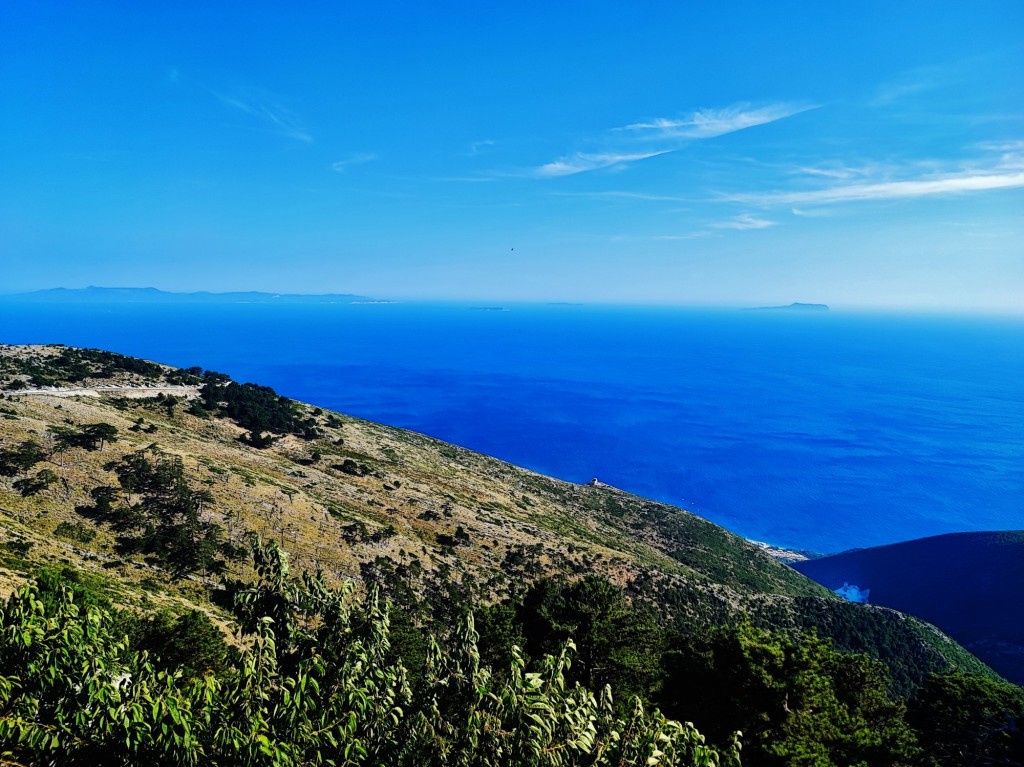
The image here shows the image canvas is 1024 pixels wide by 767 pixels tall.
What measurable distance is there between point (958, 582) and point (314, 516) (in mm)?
116198

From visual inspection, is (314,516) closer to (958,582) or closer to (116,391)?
(116,391)

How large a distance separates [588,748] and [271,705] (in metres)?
4.21

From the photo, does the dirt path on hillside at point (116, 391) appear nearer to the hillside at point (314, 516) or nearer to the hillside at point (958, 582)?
the hillside at point (314, 516)

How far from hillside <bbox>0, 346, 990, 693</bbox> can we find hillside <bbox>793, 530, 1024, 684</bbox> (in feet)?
65.0

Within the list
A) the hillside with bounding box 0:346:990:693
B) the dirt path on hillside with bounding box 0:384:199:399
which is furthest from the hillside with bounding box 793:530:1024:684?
the dirt path on hillside with bounding box 0:384:199:399

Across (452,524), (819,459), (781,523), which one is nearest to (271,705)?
(452,524)

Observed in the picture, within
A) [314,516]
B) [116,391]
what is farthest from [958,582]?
[116,391]

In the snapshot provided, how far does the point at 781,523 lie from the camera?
461ft

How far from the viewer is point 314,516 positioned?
43688mm

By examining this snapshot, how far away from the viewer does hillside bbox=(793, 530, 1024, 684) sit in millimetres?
80000

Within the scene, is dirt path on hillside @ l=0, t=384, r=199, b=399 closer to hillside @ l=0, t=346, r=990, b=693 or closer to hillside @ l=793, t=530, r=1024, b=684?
hillside @ l=0, t=346, r=990, b=693

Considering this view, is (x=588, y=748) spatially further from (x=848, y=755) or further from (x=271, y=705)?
(x=848, y=755)

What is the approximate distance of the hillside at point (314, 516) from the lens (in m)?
33.6

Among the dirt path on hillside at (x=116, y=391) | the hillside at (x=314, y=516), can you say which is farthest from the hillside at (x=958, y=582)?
the dirt path on hillside at (x=116, y=391)
